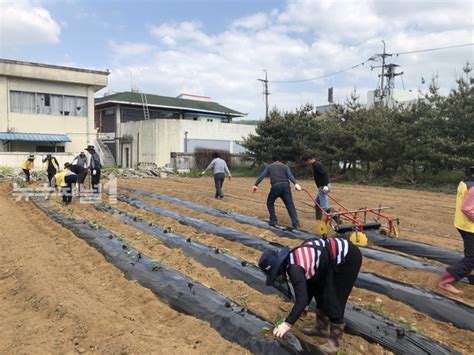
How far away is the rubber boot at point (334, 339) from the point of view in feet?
12.0

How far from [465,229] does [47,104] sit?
29.7 metres

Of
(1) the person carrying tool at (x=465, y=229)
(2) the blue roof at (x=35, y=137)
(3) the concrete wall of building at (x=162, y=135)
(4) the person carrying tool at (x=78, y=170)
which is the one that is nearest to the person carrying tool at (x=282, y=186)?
(1) the person carrying tool at (x=465, y=229)

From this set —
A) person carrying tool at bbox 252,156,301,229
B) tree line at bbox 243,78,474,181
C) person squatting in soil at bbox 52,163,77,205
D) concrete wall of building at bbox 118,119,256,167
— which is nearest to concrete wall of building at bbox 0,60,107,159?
concrete wall of building at bbox 118,119,256,167

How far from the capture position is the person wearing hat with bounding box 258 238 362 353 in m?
3.41

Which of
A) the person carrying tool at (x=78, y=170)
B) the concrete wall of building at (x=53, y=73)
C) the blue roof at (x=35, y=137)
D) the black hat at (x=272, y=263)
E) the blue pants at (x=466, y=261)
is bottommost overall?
the blue pants at (x=466, y=261)

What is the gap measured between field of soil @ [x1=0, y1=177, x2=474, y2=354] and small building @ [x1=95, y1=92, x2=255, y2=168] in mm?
22068

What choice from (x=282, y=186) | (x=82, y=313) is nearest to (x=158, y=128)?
(x=282, y=186)

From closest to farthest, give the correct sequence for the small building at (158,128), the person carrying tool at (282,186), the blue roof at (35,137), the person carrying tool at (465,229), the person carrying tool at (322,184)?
the person carrying tool at (465,229) < the person carrying tool at (322,184) < the person carrying tool at (282,186) < the blue roof at (35,137) < the small building at (158,128)

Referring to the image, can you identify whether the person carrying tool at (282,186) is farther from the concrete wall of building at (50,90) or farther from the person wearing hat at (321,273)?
the concrete wall of building at (50,90)

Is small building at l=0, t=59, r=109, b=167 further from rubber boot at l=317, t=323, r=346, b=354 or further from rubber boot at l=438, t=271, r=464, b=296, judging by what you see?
rubber boot at l=317, t=323, r=346, b=354

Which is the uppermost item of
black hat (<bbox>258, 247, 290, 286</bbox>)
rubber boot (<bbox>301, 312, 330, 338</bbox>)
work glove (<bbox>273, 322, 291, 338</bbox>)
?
black hat (<bbox>258, 247, 290, 286</bbox>)

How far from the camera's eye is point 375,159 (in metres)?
20.6

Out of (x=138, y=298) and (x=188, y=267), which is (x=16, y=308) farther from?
(x=188, y=267)

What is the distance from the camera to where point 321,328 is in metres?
4.00
